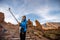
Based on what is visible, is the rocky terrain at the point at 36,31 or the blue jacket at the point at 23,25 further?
the rocky terrain at the point at 36,31

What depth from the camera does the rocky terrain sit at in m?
4.95

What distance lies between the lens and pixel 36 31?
500 cm

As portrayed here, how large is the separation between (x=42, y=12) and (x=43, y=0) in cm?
30

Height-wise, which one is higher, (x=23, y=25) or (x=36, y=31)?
(x=23, y=25)

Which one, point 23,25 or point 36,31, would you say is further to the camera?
point 36,31

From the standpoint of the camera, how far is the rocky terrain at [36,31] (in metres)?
4.95

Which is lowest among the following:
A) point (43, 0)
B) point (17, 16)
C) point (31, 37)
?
point (31, 37)

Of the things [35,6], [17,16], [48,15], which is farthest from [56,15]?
[17,16]

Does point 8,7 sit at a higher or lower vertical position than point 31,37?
higher

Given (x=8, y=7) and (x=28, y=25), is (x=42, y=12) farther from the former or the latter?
(x=8, y=7)

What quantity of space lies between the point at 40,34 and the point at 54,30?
1.15 ft

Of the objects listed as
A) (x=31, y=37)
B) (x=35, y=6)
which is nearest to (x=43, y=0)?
(x=35, y=6)

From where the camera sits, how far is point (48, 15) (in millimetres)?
5055

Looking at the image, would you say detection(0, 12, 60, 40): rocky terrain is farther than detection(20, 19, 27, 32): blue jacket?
Yes
